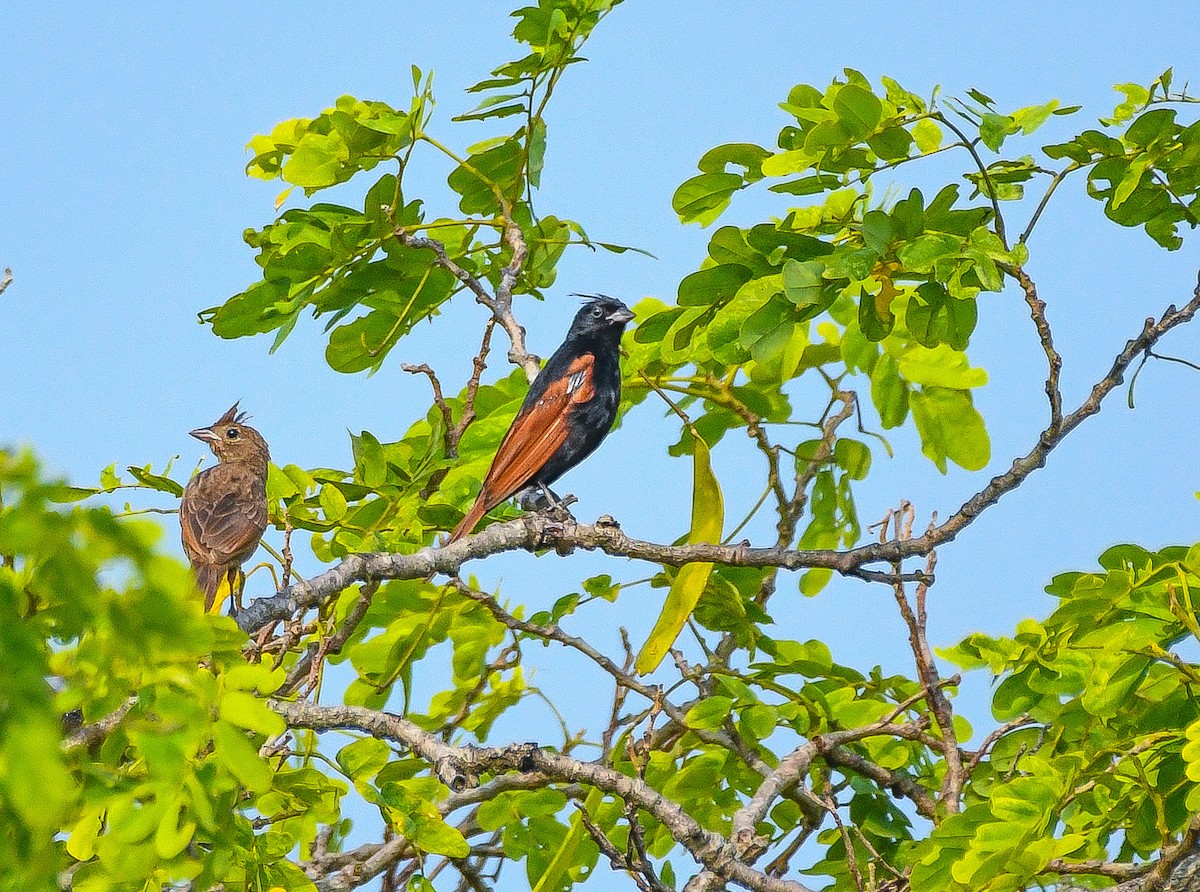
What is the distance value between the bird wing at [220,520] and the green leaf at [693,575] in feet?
6.67

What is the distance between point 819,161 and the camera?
3.71 m

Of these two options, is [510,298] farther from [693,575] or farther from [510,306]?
[693,575]

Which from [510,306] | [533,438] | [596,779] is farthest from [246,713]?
[533,438]

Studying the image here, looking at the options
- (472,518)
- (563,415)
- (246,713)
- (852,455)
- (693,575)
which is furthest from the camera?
(563,415)

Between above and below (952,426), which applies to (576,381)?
below

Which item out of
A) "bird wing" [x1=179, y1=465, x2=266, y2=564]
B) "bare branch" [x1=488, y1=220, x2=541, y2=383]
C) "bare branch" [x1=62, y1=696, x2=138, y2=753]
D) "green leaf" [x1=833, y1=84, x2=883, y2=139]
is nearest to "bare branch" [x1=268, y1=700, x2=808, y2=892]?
"bare branch" [x1=62, y1=696, x2=138, y2=753]

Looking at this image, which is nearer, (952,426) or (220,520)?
(952,426)

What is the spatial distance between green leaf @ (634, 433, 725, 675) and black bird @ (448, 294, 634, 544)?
0.80 metres

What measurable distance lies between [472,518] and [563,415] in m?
0.77

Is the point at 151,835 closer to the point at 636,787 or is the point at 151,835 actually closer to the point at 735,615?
the point at 636,787

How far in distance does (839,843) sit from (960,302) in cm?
197

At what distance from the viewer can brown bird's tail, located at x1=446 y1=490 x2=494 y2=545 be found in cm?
485

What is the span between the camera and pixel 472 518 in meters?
4.87

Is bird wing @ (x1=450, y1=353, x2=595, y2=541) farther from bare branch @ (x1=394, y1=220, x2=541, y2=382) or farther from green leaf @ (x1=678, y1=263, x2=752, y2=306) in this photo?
green leaf @ (x1=678, y1=263, x2=752, y2=306)
